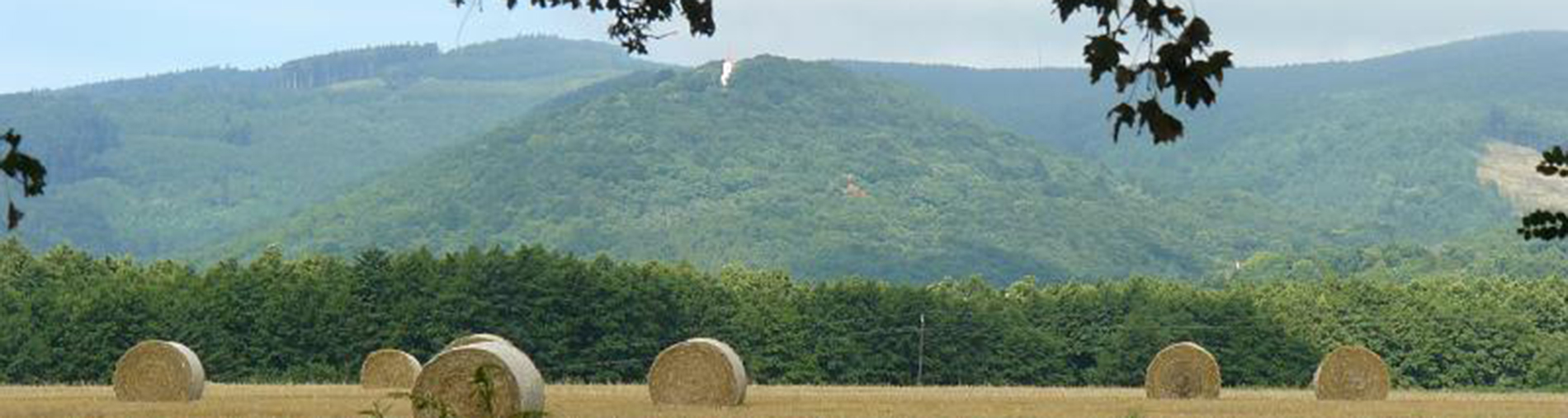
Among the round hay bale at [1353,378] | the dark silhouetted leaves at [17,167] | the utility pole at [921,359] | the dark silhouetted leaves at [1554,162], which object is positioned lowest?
the utility pole at [921,359]

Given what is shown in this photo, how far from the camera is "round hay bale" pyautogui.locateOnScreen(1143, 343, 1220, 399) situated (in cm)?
5872

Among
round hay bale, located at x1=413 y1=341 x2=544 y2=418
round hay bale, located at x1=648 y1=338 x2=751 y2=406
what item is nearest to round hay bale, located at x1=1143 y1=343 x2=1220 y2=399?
round hay bale, located at x1=648 y1=338 x2=751 y2=406

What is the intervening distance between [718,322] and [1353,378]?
41754 mm

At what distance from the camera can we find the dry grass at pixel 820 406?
138ft

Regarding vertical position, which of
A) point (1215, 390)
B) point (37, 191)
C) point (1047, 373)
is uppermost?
point (37, 191)

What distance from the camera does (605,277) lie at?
94562 mm

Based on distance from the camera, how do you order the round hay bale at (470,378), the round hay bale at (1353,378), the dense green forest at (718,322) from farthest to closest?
1. the dense green forest at (718,322)
2. the round hay bale at (1353,378)
3. the round hay bale at (470,378)

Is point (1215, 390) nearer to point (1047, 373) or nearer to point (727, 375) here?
point (727, 375)

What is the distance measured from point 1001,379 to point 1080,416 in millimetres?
53352

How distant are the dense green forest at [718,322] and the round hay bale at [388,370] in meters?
24.3

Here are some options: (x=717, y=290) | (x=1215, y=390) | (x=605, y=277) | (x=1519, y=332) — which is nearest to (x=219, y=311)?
(x=605, y=277)

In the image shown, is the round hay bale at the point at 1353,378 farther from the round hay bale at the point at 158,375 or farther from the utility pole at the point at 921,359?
the utility pole at the point at 921,359

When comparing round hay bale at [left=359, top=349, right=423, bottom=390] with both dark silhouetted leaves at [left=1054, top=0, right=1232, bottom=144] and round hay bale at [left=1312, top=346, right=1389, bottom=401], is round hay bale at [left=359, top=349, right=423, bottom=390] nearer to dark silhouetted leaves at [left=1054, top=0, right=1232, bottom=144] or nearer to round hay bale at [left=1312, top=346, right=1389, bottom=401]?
round hay bale at [left=1312, top=346, right=1389, bottom=401]

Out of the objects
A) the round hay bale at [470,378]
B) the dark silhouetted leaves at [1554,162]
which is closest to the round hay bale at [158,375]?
the round hay bale at [470,378]
